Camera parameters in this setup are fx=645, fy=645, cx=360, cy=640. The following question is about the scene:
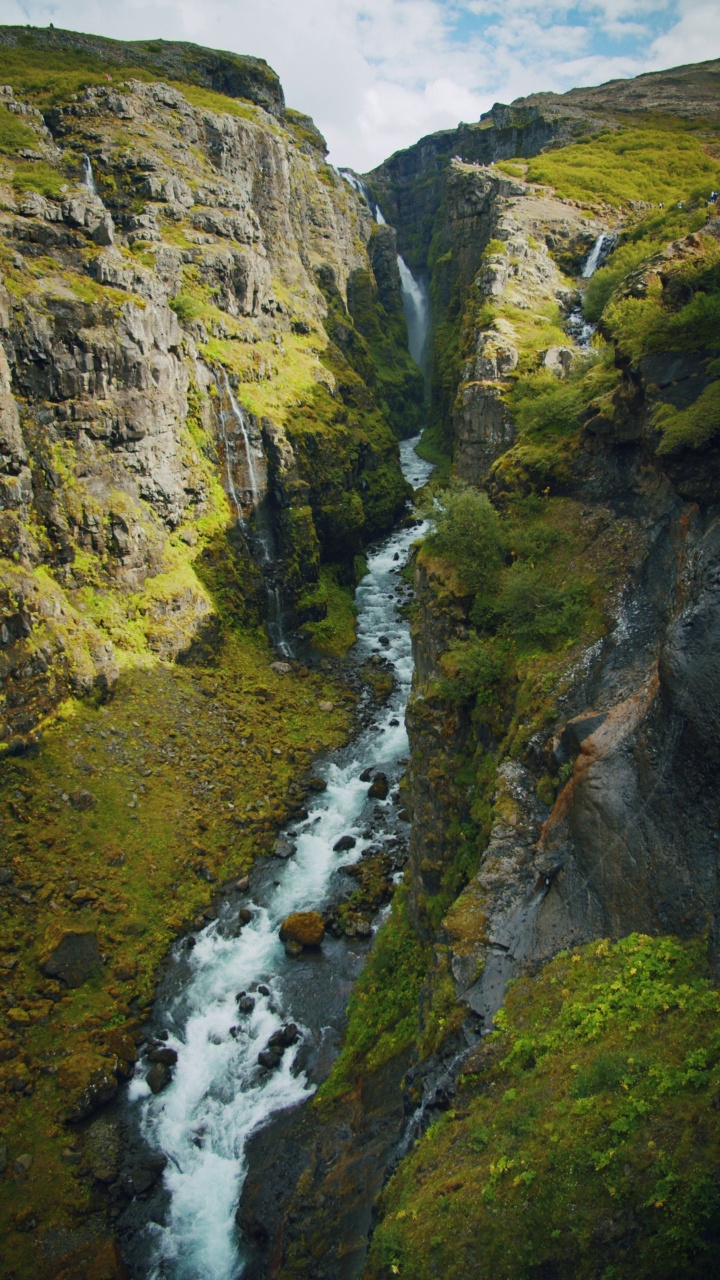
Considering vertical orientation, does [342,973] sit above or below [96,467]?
below

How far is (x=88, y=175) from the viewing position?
136ft

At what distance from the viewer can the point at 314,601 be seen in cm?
4188

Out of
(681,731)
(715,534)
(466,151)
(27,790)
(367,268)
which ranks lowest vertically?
(27,790)

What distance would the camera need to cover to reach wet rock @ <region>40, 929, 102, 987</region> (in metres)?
20.9

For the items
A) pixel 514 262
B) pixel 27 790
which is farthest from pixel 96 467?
pixel 514 262

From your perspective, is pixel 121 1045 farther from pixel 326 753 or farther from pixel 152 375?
pixel 152 375

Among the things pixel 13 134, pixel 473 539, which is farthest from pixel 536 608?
pixel 13 134

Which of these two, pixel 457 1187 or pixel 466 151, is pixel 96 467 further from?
pixel 466 151

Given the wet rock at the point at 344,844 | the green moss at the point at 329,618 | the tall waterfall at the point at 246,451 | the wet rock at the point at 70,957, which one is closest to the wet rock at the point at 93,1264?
the wet rock at the point at 70,957

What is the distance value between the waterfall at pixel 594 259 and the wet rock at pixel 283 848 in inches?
1882

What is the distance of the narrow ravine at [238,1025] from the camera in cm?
1666

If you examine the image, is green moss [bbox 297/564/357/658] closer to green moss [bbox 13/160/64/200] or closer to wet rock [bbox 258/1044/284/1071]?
wet rock [bbox 258/1044/284/1071]

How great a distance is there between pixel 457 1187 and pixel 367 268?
94.6 meters

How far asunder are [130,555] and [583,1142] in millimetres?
29481
